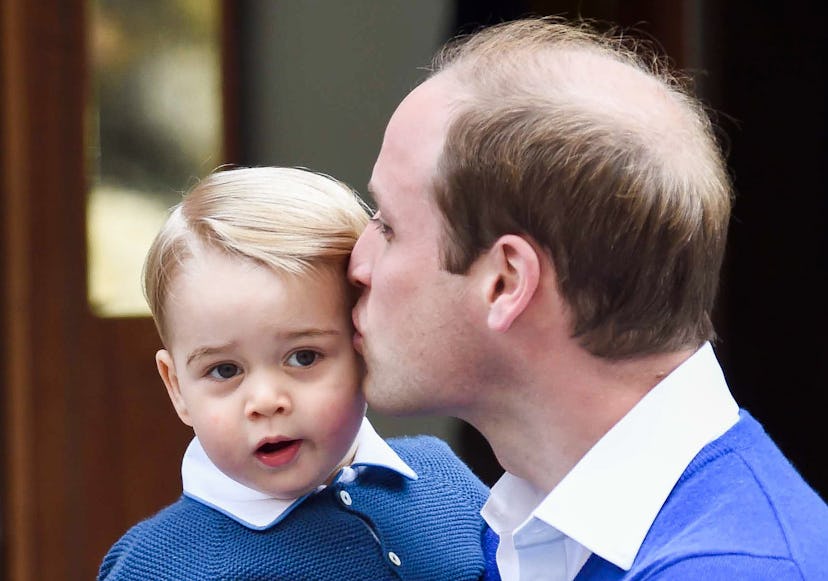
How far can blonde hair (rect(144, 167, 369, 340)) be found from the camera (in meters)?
1.92

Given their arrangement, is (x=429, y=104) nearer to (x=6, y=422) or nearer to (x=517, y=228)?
(x=517, y=228)

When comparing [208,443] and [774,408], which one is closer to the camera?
[208,443]

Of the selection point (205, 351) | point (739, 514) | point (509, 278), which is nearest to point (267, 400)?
point (205, 351)

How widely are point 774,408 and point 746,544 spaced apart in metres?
2.72

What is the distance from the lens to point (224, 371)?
193 cm

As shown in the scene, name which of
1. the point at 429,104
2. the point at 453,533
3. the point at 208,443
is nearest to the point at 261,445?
the point at 208,443

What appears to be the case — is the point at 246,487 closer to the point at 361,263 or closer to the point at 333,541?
the point at 333,541

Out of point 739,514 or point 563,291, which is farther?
point 563,291

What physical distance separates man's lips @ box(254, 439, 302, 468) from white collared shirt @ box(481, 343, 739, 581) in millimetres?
320

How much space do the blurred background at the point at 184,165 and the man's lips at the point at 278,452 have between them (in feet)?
7.68

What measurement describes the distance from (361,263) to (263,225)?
145mm

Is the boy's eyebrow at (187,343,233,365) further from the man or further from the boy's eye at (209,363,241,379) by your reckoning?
the man

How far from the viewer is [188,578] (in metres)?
1.90

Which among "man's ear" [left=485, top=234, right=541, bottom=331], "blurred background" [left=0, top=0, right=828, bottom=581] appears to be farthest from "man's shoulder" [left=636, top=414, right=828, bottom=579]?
"blurred background" [left=0, top=0, right=828, bottom=581]
